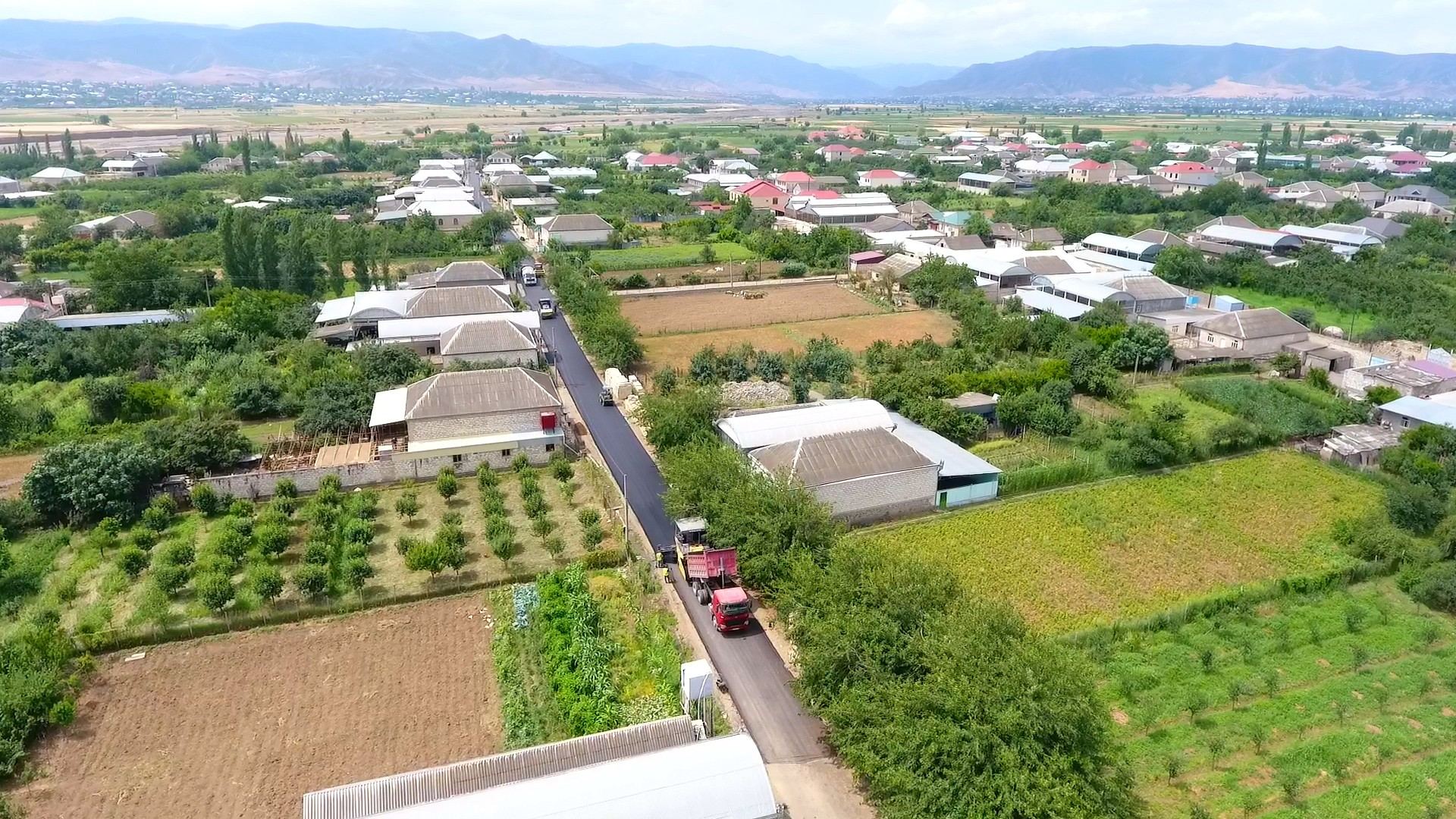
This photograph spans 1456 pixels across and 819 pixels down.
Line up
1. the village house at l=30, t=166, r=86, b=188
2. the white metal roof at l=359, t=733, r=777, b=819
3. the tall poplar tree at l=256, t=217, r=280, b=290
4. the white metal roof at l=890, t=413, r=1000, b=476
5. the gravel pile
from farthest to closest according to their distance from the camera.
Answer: the village house at l=30, t=166, r=86, b=188 → the tall poplar tree at l=256, t=217, r=280, b=290 → the gravel pile → the white metal roof at l=890, t=413, r=1000, b=476 → the white metal roof at l=359, t=733, r=777, b=819

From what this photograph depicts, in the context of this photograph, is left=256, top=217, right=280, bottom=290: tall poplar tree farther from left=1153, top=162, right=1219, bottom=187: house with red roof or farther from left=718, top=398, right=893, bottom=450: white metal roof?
left=1153, top=162, right=1219, bottom=187: house with red roof

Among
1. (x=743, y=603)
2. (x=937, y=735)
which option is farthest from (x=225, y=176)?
(x=937, y=735)

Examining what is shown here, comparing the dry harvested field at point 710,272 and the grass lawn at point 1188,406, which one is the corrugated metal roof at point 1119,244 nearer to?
the dry harvested field at point 710,272

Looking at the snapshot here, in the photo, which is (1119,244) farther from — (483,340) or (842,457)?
(483,340)

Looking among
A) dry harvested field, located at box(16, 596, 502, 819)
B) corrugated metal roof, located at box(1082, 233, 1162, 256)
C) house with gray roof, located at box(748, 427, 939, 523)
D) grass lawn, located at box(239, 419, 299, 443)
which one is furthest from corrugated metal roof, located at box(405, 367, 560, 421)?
corrugated metal roof, located at box(1082, 233, 1162, 256)

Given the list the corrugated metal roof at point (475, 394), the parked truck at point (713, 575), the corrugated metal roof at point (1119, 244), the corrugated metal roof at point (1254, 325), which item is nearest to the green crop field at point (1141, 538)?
the parked truck at point (713, 575)
